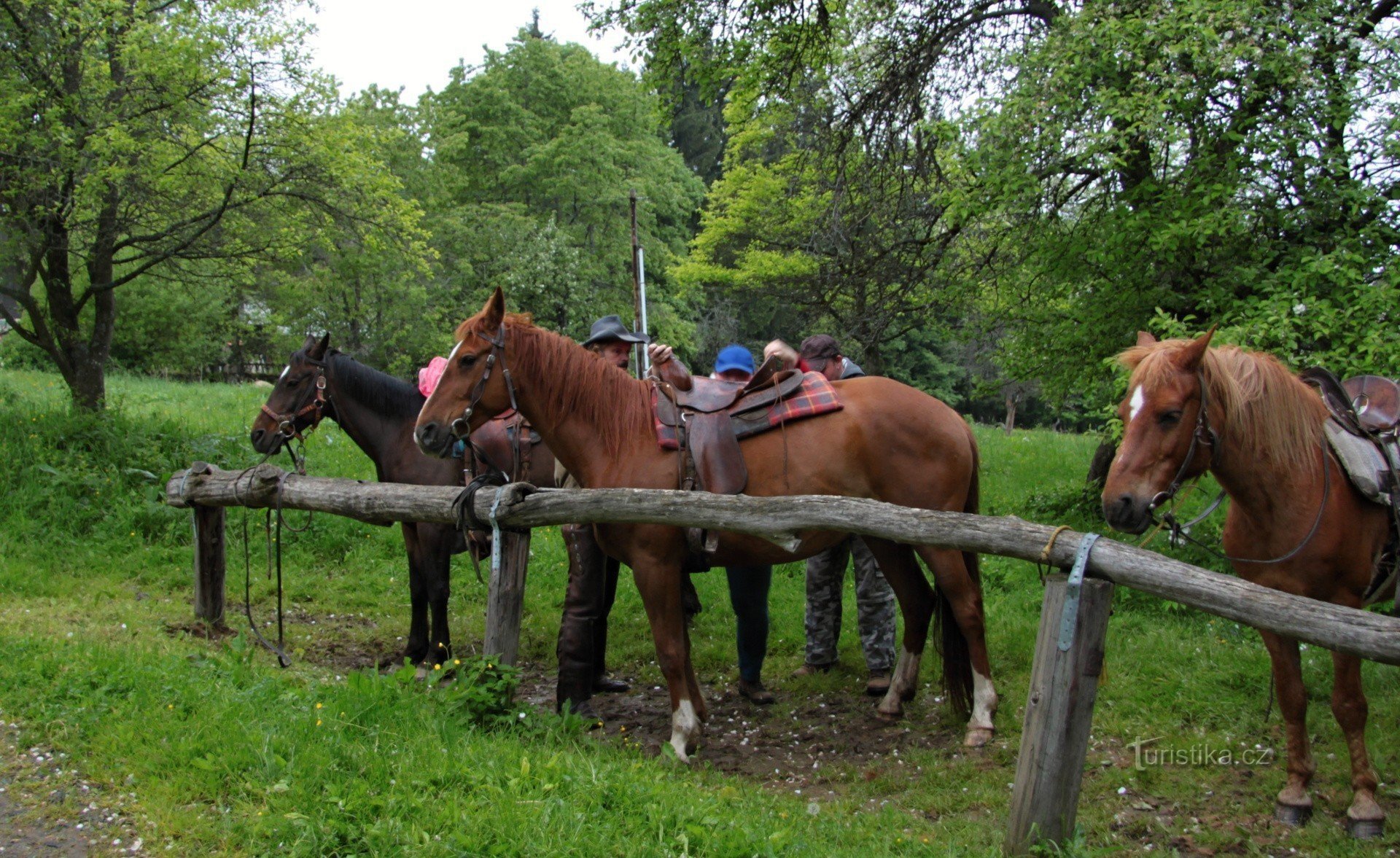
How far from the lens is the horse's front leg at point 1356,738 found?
11.5 feet

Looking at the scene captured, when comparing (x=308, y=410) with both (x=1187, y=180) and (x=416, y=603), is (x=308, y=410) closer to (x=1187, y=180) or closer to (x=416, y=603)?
(x=416, y=603)

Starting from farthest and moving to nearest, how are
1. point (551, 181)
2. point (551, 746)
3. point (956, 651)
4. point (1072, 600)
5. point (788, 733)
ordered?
point (551, 181) < point (788, 733) < point (956, 651) < point (551, 746) < point (1072, 600)

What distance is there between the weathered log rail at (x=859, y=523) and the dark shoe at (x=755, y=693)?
2.00 meters

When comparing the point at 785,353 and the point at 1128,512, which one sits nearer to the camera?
the point at 1128,512

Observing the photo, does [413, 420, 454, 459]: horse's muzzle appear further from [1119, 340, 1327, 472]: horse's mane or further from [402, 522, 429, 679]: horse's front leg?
[1119, 340, 1327, 472]: horse's mane

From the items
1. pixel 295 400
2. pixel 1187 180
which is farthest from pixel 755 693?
pixel 1187 180

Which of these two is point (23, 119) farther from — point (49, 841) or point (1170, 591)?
point (1170, 591)

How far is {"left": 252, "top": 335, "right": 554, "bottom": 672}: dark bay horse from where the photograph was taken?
19.9 ft

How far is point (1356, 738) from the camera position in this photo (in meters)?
3.58

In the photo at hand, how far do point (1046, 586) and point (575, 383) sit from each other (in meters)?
2.54

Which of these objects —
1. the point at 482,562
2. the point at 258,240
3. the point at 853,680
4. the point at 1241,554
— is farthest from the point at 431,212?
the point at 1241,554

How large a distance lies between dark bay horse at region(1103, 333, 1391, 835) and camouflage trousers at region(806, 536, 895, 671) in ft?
7.48

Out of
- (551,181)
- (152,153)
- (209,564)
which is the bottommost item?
(209,564)

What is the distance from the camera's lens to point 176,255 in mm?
10117
